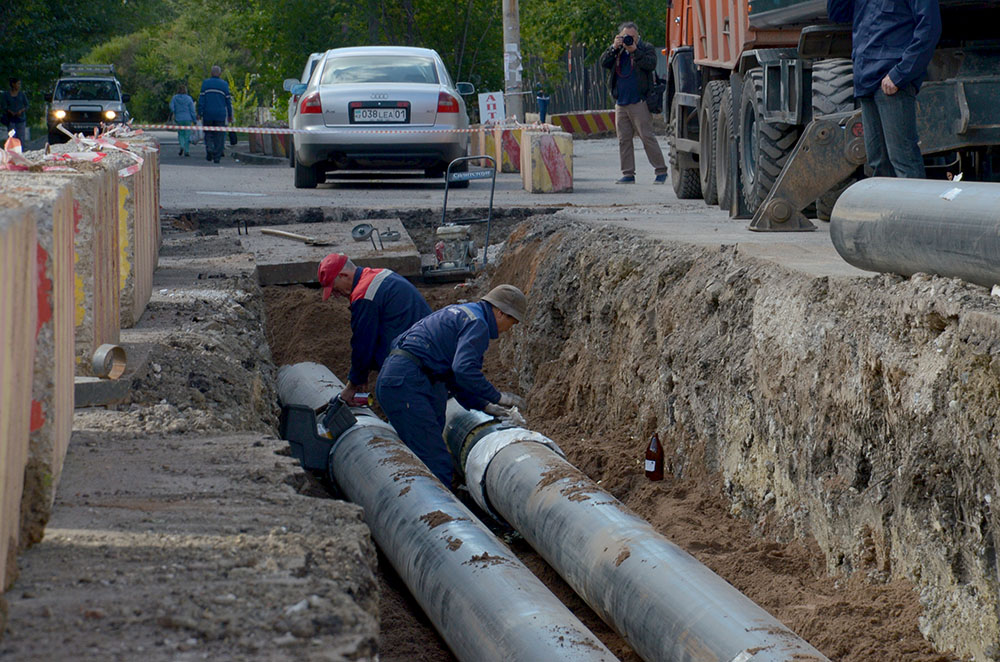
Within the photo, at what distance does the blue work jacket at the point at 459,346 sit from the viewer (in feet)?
20.8

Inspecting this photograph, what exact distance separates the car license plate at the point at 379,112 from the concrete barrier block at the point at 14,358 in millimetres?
11189

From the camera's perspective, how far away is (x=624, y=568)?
4.66 m

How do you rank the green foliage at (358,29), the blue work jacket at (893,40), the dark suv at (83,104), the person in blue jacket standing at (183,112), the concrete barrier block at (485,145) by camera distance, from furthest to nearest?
1. the dark suv at (83,104)
2. the green foliage at (358,29)
3. the person in blue jacket standing at (183,112)
4. the concrete barrier block at (485,145)
5. the blue work jacket at (893,40)

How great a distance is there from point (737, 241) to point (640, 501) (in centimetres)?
195

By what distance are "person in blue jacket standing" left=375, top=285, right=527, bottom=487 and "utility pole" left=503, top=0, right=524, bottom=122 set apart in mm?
13196

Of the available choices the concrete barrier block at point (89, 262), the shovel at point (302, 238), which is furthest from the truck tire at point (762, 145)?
the concrete barrier block at point (89, 262)

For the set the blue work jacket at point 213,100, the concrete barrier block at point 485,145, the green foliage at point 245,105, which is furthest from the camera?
the green foliage at point 245,105

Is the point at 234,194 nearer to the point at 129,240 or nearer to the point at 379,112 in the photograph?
the point at 379,112

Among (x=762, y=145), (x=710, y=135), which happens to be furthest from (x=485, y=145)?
(x=762, y=145)

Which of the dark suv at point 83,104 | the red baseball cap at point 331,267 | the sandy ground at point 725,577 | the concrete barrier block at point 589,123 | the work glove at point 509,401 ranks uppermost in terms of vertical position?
the dark suv at point 83,104

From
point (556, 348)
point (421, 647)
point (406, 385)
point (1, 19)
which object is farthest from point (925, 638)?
point (1, 19)

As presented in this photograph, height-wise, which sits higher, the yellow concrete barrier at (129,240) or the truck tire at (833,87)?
the truck tire at (833,87)

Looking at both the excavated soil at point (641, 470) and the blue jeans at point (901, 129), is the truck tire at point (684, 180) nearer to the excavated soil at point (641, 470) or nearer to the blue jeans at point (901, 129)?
the excavated soil at point (641, 470)

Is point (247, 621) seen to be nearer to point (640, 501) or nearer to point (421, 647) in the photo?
point (421, 647)
